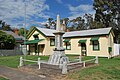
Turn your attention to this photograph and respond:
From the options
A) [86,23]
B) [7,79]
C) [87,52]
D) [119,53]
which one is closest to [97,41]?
[87,52]

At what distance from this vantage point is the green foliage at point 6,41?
3053cm

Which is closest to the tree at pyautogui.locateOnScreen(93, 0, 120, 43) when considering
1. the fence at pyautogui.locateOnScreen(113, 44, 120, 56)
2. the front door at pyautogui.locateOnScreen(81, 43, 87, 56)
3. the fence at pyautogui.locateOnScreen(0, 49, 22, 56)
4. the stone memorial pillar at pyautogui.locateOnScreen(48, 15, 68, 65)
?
the fence at pyautogui.locateOnScreen(113, 44, 120, 56)

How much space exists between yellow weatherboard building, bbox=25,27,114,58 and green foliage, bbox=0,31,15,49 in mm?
3575

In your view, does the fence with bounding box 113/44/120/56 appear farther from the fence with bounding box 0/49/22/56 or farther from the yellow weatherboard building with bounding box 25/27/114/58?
the fence with bounding box 0/49/22/56

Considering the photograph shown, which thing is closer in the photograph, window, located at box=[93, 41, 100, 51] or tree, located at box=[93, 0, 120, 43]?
window, located at box=[93, 41, 100, 51]

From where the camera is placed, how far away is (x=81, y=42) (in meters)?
26.3

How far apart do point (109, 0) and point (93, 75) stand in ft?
111

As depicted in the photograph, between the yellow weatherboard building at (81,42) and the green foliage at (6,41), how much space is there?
3575 millimetres

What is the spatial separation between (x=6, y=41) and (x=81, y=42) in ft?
49.9

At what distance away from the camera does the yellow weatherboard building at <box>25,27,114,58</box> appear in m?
24.1

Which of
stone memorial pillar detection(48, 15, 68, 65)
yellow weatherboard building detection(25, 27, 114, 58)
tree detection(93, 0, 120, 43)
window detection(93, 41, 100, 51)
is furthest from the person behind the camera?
tree detection(93, 0, 120, 43)

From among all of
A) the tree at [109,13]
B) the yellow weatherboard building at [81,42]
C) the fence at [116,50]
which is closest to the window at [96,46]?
the yellow weatherboard building at [81,42]

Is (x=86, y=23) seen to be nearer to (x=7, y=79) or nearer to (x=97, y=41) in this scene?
(x=97, y=41)

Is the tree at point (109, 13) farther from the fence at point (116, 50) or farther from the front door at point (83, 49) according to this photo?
the front door at point (83, 49)
